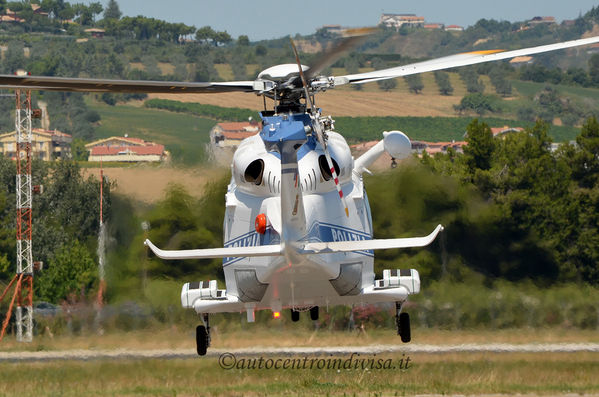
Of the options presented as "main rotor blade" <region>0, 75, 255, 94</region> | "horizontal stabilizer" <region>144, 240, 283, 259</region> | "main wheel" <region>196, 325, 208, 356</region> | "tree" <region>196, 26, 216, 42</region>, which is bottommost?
"main wheel" <region>196, 325, 208, 356</region>

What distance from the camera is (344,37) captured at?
15188mm

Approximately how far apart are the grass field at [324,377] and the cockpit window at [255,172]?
17.1 feet

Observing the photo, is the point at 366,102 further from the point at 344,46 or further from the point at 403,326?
the point at 344,46

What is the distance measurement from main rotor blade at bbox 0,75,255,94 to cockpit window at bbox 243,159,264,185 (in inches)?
59.3

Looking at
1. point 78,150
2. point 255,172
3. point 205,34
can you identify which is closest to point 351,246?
point 255,172

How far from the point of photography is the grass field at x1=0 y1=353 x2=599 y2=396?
2466 centimetres

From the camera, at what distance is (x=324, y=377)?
85.0ft

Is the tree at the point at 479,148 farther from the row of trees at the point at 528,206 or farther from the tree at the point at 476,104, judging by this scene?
the tree at the point at 476,104

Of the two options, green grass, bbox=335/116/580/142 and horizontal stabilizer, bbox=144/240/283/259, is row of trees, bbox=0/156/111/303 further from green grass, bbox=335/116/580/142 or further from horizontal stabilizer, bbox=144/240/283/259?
green grass, bbox=335/116/580/142

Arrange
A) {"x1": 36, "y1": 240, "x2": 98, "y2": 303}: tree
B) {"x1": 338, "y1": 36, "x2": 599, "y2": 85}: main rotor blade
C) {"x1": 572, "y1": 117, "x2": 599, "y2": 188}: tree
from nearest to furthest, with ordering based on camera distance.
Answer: {"x1": 338, "y1": 36, "x2": 599, "y2": 85}: main rotor blade < {"x1": 36, "y1": 240, "x2": 98, "y2": 303}: tree < {"x1": 572, "y1": 117, "x2": 599, "y2": 188}: tree

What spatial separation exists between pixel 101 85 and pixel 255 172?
4.13 m

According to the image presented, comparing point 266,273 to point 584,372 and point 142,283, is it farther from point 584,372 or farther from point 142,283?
point 142,283

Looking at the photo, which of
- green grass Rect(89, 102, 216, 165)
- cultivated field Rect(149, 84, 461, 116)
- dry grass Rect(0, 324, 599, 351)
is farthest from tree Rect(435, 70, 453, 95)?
dry grass Rect(0, 324, 599, 351)

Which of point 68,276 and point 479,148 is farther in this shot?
point 479,148
